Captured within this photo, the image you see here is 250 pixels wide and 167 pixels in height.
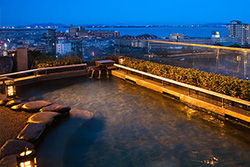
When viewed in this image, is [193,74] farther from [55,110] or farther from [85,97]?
[55,110]

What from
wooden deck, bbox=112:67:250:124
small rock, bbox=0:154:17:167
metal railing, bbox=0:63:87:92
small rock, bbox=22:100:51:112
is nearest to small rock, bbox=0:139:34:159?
small rock, bbox=0:154:17:167

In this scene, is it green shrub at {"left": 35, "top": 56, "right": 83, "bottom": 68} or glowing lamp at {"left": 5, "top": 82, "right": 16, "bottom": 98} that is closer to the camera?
glowing lamp at {"left": 5, "top": 82, "right": 16, "bottom": 98}

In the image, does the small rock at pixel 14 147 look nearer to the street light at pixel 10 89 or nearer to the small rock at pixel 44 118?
the small rock at pixel 44 118

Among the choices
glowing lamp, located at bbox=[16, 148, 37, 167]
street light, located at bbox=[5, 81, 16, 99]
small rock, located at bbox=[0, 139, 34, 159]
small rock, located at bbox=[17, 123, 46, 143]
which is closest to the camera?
glowing lamp, located at bbox=[16, 148, 37, 167]

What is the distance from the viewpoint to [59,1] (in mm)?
41062

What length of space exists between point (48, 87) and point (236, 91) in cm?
554

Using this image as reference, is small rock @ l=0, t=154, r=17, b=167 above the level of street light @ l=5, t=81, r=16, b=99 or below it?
below

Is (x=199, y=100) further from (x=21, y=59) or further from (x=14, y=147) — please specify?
(x=21, y=59)

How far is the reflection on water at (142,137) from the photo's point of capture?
142 inches

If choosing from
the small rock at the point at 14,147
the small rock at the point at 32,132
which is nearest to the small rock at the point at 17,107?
the small rock at the point at 32,132

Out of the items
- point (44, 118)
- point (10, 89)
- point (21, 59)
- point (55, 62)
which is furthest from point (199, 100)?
point (21, 59)

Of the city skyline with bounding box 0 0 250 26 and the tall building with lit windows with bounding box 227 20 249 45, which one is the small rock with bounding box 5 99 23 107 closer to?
the tall building with lit windows with bounding box 227 20 249 45

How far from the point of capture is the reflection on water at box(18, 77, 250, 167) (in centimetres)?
361

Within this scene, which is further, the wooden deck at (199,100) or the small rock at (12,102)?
the small rock at (12,102)
